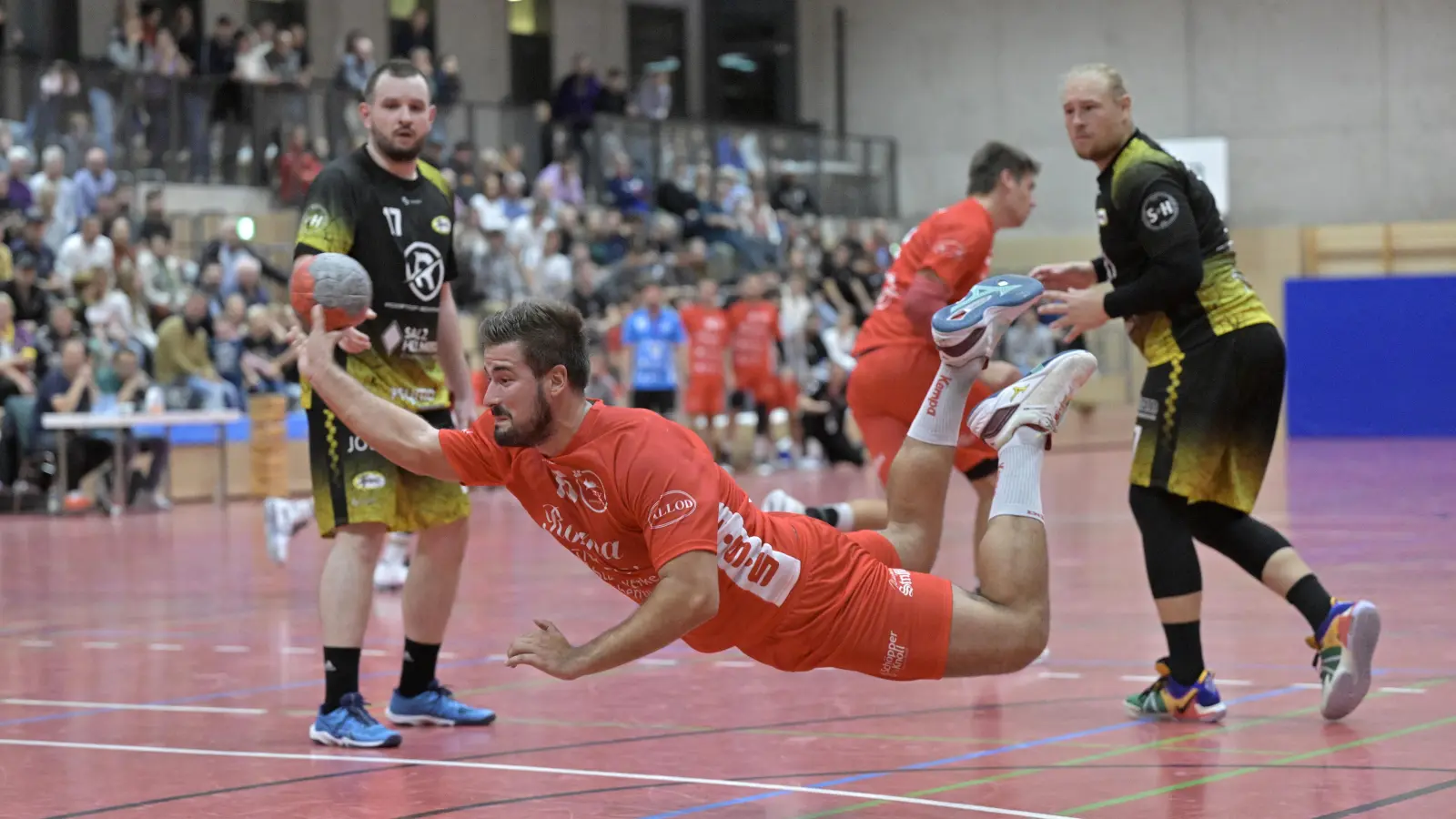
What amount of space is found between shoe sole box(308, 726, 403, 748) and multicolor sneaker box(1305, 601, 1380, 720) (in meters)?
2.78

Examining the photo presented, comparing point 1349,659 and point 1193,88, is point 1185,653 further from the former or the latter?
point 1193,88

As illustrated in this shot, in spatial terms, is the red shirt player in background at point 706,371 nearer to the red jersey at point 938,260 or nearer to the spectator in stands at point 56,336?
the spectator in stands at point 56,336

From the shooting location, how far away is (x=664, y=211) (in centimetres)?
2619

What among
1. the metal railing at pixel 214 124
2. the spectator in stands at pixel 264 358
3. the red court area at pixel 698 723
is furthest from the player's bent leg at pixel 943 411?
the metal railing at pixel 214 124

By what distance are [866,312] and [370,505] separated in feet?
61.9

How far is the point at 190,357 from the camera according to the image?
56.8 feet

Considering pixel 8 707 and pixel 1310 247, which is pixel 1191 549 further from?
pixel 1310 247

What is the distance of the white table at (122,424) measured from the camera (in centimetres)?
1565

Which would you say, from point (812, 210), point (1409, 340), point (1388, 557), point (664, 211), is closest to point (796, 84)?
point (812, 210)

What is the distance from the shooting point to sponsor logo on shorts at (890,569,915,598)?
4727mm

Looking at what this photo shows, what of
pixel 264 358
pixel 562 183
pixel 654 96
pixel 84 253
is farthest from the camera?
pixel 654 96

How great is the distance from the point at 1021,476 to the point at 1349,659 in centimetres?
127

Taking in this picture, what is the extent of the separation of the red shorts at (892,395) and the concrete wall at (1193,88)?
2458 centimetres

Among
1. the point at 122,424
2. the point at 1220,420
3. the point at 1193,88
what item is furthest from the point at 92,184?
the point at 1193,88
